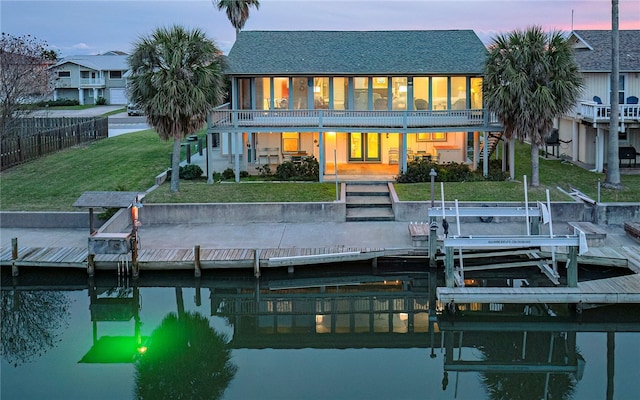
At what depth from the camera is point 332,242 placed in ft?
74.8

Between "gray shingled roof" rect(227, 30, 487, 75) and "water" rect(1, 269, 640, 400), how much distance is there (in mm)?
13179

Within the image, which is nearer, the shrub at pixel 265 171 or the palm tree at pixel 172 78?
the palm tree at pixel 172 78

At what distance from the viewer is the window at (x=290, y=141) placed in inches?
1313

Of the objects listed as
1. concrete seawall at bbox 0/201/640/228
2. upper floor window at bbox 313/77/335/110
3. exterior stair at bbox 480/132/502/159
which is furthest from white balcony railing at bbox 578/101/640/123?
upper floor window at bbox 313/77/335/110

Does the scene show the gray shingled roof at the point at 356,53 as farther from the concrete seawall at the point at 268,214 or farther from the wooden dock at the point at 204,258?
the wooden dock at the point at 204,258

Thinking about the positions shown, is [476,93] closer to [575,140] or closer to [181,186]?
[575,140]

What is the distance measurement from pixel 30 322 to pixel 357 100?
18.4 metres

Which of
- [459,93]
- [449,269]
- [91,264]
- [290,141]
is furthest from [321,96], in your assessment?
[449,269]

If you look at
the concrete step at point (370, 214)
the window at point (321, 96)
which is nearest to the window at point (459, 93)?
the window at point (321, 96)

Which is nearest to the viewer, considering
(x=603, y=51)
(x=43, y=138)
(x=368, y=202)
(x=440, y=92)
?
(x=368, y=202)

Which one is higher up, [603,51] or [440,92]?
[603,51]

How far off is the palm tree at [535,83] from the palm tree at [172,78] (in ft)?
36.0

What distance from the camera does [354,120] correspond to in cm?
3066

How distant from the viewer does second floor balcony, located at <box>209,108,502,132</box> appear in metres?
30.3
